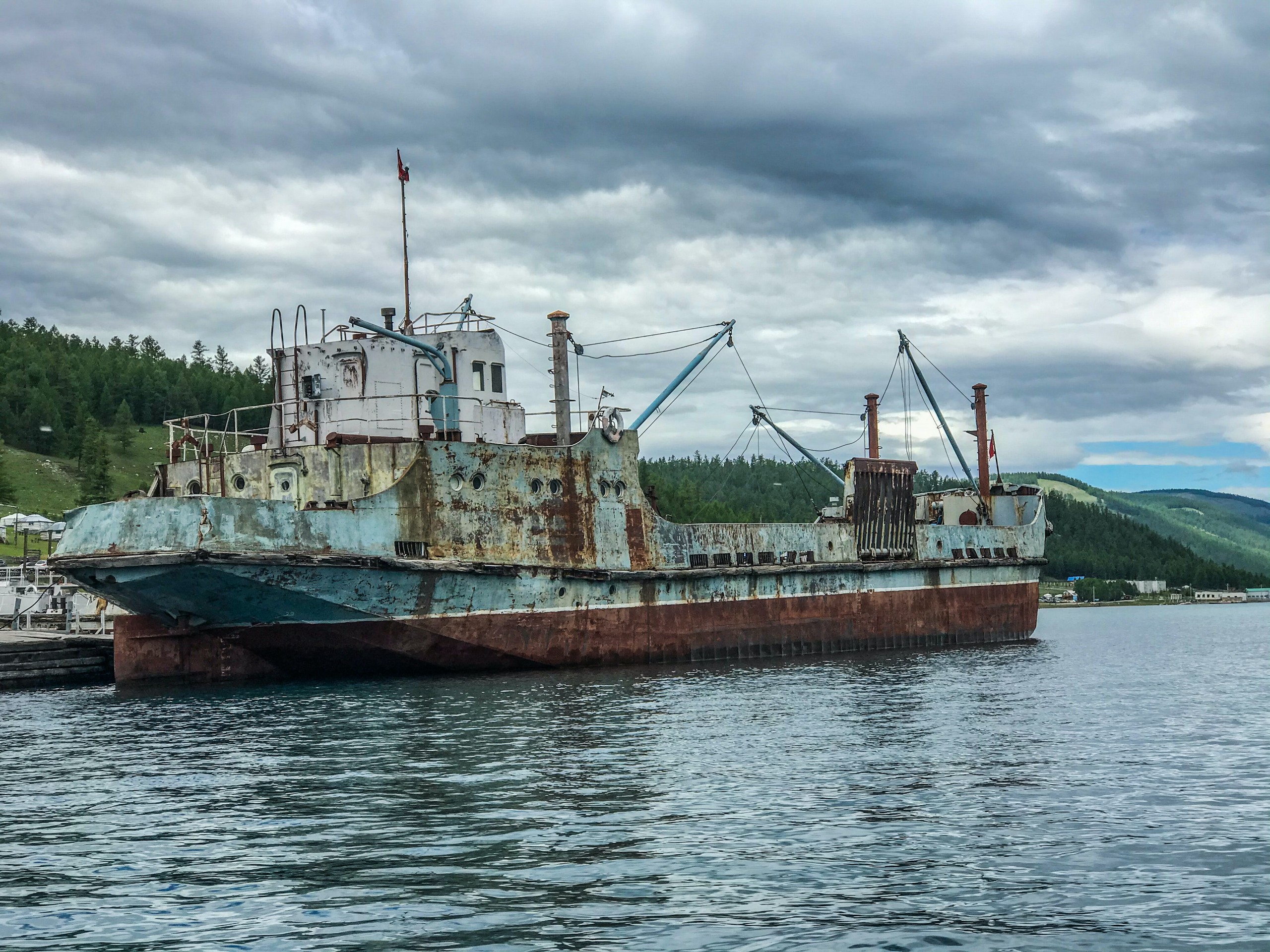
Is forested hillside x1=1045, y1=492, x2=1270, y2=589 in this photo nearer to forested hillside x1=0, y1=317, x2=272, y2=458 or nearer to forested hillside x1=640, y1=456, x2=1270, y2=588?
forested hillside x1=640, y1=456, x2=1270, y2=588

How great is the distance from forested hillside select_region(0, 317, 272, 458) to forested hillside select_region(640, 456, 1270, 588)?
161ft

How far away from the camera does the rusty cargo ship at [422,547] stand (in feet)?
75.9

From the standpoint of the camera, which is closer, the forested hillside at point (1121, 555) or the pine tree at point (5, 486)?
the pine tree at point (5, 486)

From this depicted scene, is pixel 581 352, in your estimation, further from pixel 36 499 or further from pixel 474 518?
pixel 36 499

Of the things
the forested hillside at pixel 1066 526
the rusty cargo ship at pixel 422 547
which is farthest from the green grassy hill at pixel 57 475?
the rusty cargo ship at pixel 422 547

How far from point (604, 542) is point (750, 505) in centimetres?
12647

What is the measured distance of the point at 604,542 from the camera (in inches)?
1090

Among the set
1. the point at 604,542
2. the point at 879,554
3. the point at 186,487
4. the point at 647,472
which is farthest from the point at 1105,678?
the point at 647,472

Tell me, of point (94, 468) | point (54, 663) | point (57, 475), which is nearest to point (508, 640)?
point (54, 663)

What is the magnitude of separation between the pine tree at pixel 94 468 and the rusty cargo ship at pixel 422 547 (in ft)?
226

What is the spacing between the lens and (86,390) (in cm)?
13062

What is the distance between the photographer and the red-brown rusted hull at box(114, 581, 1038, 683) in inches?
965

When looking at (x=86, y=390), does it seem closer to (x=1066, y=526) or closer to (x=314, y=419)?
(x=314, y=419)

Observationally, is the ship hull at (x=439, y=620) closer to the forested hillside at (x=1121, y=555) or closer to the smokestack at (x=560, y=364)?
the smokestack at (x=560, y=364)
